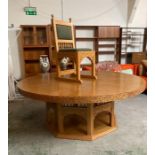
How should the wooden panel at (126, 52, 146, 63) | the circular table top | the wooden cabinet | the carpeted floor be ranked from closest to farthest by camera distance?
the circular table top → the carpeted floor → the wooden cabinet → the wooden panel at (126, 52, 146, 63)

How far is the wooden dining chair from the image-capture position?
6.91 feet

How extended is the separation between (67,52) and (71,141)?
1.04 m

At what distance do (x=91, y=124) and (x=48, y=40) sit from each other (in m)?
2.82

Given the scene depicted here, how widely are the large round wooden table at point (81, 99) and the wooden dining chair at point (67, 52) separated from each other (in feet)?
0.58

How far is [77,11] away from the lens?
4684 mm

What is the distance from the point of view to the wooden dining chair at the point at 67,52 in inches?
82.9

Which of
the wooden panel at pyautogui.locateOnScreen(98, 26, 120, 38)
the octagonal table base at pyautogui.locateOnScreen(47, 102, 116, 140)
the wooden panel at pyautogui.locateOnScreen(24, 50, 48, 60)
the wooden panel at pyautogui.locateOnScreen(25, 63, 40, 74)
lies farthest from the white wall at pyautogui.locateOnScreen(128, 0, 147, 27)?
the octagonal table base at pyautogui.locateOnScreen(47, 102, 116, 140)

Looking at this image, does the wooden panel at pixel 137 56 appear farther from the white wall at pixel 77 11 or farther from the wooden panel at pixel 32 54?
the wooden panel at pixel 32 54

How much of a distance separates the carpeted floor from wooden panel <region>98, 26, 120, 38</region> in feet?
8.02

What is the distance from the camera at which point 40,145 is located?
6.56 feet

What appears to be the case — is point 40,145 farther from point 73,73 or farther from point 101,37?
point 101,37

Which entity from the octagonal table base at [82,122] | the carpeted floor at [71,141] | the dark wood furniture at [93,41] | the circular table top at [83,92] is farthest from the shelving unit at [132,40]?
the circular table top at [83,92]

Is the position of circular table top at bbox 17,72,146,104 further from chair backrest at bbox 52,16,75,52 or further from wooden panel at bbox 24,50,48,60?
wooden panel at bbox 24,50,48,60

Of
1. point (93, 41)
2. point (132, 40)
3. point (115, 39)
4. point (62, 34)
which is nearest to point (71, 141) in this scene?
point (62, 34)
